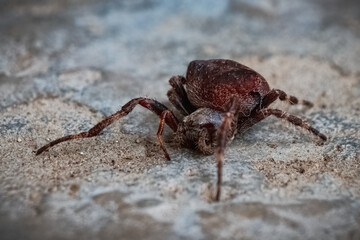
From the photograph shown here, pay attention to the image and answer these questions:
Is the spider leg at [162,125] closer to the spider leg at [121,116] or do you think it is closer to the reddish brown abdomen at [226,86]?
the spider leg at [121,116]

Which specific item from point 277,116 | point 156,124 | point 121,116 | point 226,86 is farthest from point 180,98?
point 277,116

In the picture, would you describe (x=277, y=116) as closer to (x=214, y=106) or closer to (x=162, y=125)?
(x=214, y=106)

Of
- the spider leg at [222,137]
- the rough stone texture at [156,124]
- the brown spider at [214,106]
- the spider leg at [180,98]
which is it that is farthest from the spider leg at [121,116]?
the spider leg at [222,137]

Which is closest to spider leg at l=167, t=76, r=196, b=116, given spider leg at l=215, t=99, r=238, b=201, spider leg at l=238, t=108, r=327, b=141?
spider leg at l=238, t=108, r=327, b=141

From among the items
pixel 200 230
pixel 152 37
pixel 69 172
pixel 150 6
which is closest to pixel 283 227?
pixel 200 230

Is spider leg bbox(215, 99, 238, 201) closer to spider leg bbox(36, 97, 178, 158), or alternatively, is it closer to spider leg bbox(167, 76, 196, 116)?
spider leg bbox(36, 97, 178, 158)

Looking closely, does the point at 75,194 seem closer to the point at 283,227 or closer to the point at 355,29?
the point at 283,227
